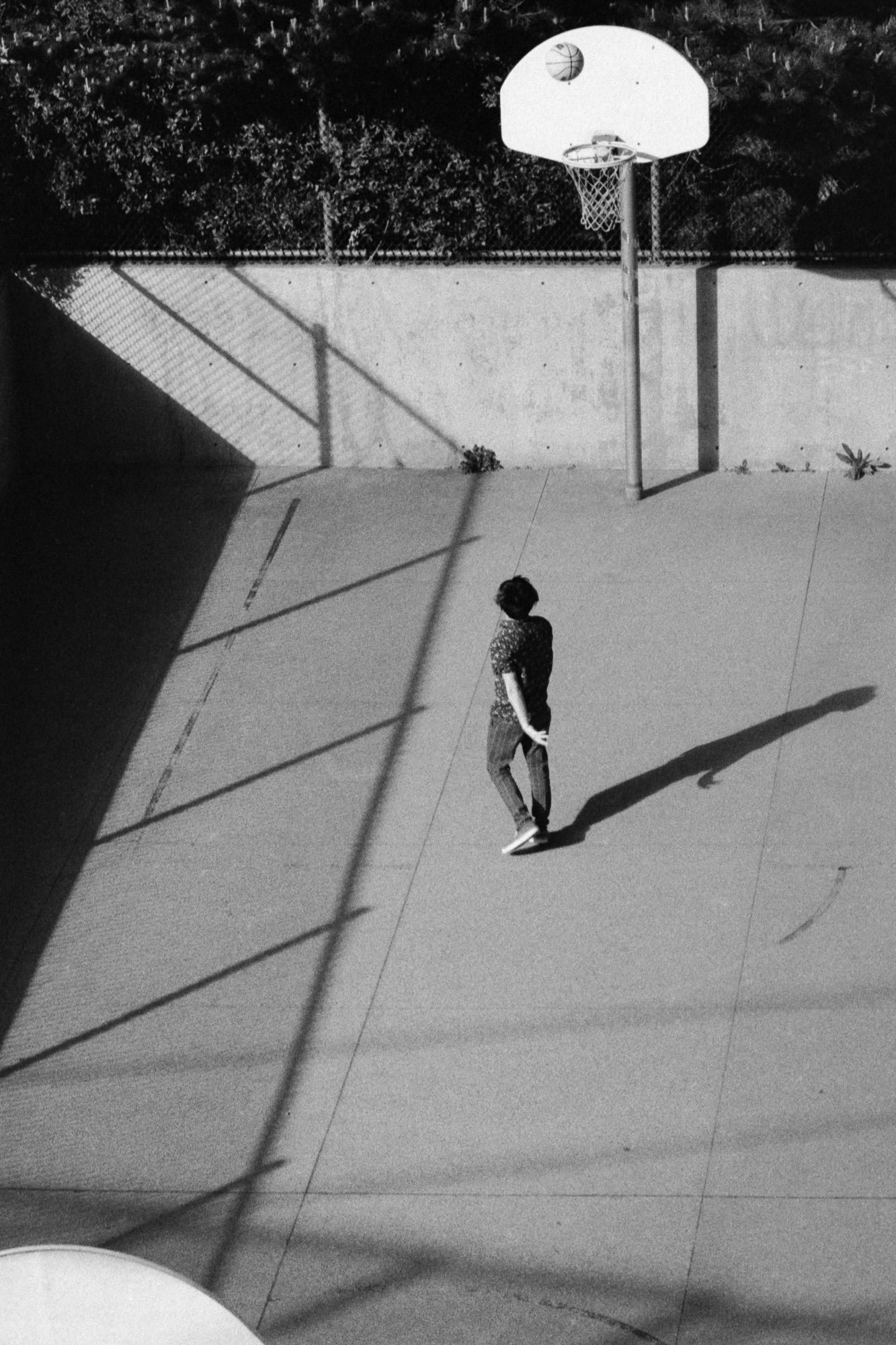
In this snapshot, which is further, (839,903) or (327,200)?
(327,200)

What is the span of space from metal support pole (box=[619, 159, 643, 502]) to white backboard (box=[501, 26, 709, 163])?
35cm

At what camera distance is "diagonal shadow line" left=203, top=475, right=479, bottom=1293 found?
8.64 m

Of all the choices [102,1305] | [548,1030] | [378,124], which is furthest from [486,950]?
[378,124]

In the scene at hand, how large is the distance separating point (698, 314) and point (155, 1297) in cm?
1041

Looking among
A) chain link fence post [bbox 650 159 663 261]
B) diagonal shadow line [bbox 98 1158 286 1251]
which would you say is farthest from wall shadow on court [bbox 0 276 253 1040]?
chain link fence post [bbox 650 159 663 261]

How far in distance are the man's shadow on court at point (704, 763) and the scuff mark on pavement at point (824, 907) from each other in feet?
3.70

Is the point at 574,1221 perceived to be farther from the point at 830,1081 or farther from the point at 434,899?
the point at 434,899

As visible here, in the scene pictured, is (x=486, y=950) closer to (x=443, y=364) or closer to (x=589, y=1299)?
(x=589, y=1299)

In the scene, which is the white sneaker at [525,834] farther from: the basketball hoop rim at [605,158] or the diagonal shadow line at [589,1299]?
the basketball hoop rim at [605,158]

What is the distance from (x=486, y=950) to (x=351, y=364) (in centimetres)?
636

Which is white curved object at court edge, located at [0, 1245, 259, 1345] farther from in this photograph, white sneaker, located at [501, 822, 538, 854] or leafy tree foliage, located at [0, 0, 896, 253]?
leafy tree foliage, located at [0, 0, 896, 253]

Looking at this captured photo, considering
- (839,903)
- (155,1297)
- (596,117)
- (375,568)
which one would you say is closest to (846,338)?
(596,117)

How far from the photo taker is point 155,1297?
536cm

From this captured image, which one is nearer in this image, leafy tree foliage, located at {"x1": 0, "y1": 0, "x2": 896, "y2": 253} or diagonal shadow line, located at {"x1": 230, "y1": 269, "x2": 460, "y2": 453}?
leafy tree foliage, located at {"x1": 0, "y1": 0, "x2": 896, "y2": 253}
